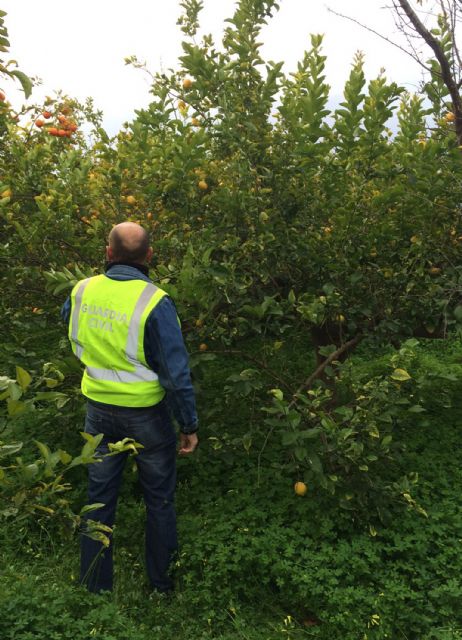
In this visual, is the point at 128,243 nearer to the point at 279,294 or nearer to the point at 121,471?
the point at 279,294

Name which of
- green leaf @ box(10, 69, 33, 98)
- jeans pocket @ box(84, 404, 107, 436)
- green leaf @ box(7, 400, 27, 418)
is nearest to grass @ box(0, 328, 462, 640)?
jeans pocket @ box(84, 404, 107, 436)

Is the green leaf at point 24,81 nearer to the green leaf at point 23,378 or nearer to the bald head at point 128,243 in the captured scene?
the green leaf at point 23,378

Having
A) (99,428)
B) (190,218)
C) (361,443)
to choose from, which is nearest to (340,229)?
(190,218)

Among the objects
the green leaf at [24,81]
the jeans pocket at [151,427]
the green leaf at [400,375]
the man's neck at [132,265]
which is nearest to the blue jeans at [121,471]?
the jeans pocket at [151,427]

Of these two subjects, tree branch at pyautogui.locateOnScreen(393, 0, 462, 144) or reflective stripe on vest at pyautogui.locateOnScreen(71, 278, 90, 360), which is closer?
reflective stripe on vest at pyautogui.locateOnScreen(71, 278, 90, 360)

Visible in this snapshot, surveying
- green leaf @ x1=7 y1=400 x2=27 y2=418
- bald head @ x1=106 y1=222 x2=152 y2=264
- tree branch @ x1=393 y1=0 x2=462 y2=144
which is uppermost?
tree branch @ x1=393 y1=0 x2=462 y2=144

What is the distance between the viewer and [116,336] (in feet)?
10.4

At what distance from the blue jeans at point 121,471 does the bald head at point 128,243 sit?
0.84m

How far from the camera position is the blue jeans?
329 cm

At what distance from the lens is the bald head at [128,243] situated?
3.22 m

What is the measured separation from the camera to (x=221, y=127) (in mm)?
3559

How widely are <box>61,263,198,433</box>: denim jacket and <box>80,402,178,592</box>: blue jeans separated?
18cm

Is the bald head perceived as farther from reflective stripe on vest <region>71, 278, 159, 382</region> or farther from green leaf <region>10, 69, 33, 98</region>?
green leaf <region>10, 69, 33, 98</region>

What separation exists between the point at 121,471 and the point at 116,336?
0.82m
